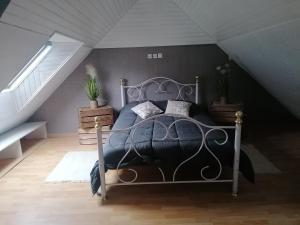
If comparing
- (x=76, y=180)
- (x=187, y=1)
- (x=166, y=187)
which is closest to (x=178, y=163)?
(x=166, y=187)

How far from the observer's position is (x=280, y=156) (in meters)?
3.37

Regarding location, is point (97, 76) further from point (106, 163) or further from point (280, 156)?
point (280, 156)

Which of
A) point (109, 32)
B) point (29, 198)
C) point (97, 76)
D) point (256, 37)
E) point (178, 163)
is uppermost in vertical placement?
point (109, 32)

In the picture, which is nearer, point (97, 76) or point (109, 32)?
point (109, 32)

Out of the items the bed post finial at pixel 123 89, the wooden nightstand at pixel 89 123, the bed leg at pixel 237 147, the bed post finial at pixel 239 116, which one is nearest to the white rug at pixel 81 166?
the wooden nightstand at pixel 89 123

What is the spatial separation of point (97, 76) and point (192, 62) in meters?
1.73

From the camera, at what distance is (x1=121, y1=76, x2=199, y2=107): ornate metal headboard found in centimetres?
447

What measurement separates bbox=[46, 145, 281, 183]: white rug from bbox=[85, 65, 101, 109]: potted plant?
35.1 inches

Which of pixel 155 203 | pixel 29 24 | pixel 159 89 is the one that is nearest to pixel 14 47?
pixel 29 24

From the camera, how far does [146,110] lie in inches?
152

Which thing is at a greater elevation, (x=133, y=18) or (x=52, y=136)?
(x=133, y=18)

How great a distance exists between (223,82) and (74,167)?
8.93ft

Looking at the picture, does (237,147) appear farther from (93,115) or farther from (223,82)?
(93,115)

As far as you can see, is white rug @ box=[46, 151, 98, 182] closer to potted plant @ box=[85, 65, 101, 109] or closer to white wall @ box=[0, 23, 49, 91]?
potted plant @ box=[85, 65, 101, 109]
